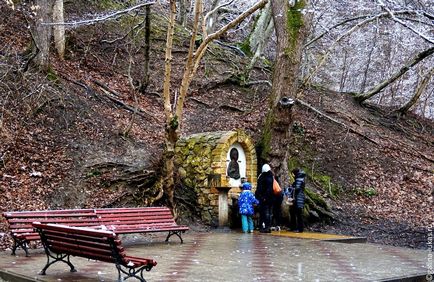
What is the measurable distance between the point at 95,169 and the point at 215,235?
3.50 metres

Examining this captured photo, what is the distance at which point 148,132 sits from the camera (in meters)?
16.6

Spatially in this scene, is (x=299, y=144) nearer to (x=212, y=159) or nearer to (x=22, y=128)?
(x=212, y=159)

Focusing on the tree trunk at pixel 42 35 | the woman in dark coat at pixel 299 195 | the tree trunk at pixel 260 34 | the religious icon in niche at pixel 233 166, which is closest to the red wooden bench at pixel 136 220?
the religious icon in niche at pixel 233 166

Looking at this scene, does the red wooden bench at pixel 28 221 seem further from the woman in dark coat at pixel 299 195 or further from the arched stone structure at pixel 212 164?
the woman in dark coat at pixel 299 195

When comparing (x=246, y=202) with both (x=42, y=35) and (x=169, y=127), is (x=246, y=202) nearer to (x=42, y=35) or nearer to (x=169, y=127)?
(x=169, y=127)

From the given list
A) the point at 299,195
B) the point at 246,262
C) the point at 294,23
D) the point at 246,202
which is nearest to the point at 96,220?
the point at 246,262

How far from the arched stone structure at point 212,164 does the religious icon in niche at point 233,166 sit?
6 centimetres

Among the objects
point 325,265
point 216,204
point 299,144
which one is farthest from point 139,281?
point 299,144

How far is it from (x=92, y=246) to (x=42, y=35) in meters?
10.8

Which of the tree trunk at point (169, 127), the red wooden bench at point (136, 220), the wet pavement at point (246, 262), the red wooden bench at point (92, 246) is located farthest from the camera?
the tree trunk at point (169, 127)

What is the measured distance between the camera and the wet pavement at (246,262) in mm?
7105

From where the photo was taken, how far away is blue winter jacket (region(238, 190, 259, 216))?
508 inches

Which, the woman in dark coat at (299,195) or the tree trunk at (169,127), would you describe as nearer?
the tree trunk at (169,127)

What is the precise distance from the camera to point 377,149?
65.8 ft
